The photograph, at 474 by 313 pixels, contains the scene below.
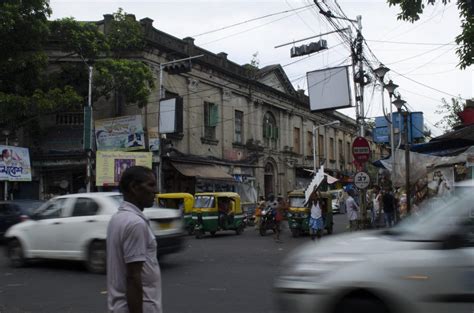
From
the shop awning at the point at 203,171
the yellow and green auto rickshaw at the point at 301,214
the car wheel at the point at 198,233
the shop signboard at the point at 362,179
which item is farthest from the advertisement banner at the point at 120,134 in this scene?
the shop signboard at the point at 362,179

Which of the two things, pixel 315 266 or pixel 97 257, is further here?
Answer: pixel 97 257

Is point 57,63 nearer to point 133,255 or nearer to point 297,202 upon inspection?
point 297,202

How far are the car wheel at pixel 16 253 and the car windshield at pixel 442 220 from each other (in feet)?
29.6

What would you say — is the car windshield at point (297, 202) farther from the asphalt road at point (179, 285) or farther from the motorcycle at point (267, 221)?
the asphalt road at point (179, 285)

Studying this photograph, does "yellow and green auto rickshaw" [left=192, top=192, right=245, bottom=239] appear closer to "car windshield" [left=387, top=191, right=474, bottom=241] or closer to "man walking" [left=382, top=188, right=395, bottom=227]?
"man walking" [left=382, top=188, right=395, bottom=227]

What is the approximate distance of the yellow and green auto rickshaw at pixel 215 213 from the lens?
Result: 1983cm

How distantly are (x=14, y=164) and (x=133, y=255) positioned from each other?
22110 millimetres

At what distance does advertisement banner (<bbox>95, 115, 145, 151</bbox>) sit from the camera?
25859 millimetres

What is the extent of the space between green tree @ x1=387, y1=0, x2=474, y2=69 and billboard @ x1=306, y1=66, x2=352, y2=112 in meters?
10.3

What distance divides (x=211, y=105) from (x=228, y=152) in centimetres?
347

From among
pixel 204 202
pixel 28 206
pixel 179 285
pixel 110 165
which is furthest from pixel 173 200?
pixel 179 285

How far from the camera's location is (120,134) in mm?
25891

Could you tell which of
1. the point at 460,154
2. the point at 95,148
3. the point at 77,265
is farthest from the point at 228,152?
the point at 77,265

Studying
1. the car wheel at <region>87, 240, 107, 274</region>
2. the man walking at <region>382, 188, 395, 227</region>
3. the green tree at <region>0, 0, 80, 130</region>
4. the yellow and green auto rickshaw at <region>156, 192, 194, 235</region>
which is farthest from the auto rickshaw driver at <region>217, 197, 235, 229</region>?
the car wheel at <region>87, 240, 107, 274</region>
